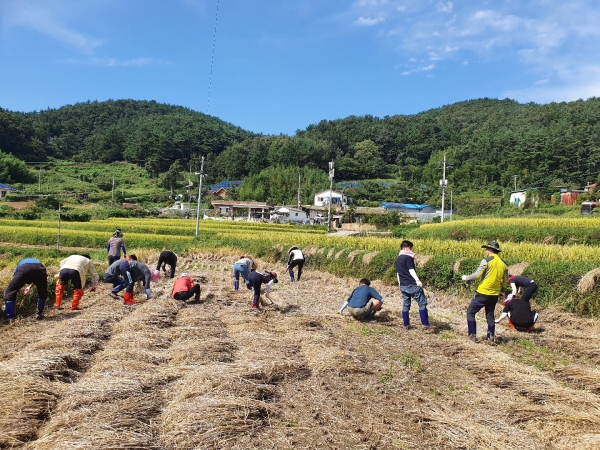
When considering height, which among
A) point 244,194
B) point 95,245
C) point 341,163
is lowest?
point 95,245

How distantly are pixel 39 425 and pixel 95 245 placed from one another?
24016 millimetres

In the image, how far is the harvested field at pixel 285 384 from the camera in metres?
Answer: 3.34

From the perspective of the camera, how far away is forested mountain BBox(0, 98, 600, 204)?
64000mm

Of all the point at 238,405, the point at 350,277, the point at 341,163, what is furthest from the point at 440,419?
the point at 341,163

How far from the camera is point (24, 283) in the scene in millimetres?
7312

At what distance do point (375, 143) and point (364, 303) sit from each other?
9838 centimetres

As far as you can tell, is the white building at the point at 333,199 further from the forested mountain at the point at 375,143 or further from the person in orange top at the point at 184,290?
the person in orange top at the point at 184,290

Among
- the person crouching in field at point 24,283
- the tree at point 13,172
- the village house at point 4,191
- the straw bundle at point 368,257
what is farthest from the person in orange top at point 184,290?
the tree at point 13,172

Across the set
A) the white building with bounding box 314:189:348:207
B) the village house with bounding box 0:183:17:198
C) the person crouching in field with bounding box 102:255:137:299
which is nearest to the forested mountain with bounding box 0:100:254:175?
the village house with bounding box 0:183:17:198

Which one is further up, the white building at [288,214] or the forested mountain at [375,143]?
the forested mountain at [375,143]

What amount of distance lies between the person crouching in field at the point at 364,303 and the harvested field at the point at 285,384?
59 cm

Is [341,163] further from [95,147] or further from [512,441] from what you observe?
[512,441]

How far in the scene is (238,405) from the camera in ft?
12.1

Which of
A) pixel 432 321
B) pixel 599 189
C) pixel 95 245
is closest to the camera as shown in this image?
pixel 432 321
